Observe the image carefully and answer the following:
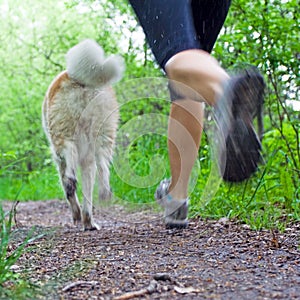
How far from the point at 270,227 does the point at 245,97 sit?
3.35ft

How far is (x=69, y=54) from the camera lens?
3.40 m

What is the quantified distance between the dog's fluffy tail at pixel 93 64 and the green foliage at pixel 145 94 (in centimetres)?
55

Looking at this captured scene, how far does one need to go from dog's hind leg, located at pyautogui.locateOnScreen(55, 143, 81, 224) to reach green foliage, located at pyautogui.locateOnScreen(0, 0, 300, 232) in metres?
0.36

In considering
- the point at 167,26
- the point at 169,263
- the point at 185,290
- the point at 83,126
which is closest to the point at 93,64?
the point at 83,126

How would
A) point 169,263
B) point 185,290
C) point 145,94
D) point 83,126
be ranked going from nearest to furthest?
point 185,290 < point 169,263 < point 83,126 < point 145,94

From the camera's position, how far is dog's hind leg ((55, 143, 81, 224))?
3.61 meters

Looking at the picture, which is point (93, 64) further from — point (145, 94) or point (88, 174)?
point (145, 94)

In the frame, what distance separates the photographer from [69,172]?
12.0 ft

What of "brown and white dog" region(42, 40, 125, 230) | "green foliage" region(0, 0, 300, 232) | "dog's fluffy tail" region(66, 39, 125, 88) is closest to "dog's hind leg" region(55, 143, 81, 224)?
"brown and white dog" region(42, 40, 125, 230)

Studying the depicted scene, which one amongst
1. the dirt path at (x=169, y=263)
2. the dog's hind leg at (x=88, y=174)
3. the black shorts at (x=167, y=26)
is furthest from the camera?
the dog's hind leg at (x=88, y=174)

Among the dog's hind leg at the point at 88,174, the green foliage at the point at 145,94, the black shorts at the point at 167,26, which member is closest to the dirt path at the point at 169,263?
the green foliage at the point at 145,94

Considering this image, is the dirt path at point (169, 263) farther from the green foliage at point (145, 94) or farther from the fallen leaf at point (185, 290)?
the green foliage at point (145, 94)

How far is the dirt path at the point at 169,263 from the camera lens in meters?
1.71

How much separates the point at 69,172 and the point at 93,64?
784mm
